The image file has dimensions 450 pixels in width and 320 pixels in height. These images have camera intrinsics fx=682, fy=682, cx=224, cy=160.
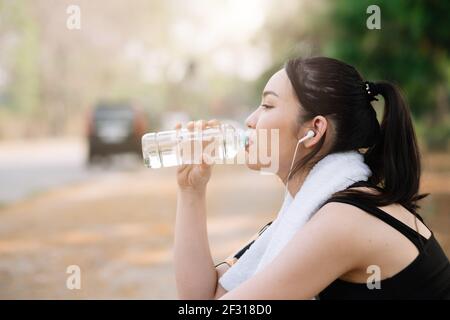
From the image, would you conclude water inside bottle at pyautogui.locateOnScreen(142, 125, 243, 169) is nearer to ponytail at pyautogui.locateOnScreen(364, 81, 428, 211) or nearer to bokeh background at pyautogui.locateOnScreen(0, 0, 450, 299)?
ponytail at pyautogui.locateOnScreen(364, 81, 428, 211)

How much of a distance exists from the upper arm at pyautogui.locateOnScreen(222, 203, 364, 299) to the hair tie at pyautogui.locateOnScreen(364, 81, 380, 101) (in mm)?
Answer: 536

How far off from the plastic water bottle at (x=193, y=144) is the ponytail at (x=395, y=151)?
483 mm

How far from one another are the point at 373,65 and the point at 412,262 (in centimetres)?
949

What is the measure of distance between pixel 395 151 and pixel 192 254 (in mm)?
838

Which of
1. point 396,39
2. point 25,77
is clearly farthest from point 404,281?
point 25,77

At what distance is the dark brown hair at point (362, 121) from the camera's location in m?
2.34

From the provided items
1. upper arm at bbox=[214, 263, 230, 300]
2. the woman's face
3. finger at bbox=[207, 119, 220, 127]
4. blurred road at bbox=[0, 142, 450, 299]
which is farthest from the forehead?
blurred road at bbox=[0, 142, 450, 299]

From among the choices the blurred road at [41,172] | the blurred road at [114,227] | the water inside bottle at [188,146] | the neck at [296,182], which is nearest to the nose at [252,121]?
the water inside bottle at [188,146]

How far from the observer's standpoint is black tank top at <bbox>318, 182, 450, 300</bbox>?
213 cm

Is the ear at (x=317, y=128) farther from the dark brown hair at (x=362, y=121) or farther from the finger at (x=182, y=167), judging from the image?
the finger at (x=182, y=167)

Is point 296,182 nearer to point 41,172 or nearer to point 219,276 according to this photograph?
point 219,276

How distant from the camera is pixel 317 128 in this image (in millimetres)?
2367

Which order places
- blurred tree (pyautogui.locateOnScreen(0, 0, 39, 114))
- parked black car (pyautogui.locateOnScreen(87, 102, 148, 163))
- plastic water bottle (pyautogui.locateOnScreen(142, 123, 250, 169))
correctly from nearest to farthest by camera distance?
plastic water bottle (pyautogui.locateOnScreen(142, 123, 250, 169))
parked black car (pyautogui.locateOnScreen(87, 102, 148, 163))
blurred tree (pyautogui.locateOnScreen(0, 0, 39, 114))

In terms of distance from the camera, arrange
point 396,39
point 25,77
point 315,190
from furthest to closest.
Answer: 1. point 25,77
2. point 396,39
3. point 315,190
